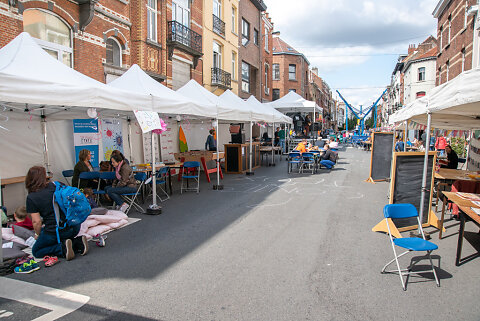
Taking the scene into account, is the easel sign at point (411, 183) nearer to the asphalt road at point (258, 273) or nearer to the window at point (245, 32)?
the asphalt road at point (258, 273)

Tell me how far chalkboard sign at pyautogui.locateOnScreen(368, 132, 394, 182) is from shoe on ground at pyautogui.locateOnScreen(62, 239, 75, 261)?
954cm

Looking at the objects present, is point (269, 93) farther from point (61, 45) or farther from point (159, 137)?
point (61, 45)

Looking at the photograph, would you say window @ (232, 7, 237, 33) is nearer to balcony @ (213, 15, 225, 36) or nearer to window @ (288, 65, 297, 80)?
balcony @ (213, 15, 225, 36)

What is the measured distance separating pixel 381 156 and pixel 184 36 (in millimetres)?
10616

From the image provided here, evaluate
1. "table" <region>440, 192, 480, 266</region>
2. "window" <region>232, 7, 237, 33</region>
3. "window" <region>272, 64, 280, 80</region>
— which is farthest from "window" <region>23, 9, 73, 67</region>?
"window" <region>272, 64, 280, 80</region>

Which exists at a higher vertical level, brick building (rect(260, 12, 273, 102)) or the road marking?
brick building (rect(260, 12, 273, 102))

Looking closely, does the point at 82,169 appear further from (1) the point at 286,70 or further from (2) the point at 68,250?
(1) the point at 286,70

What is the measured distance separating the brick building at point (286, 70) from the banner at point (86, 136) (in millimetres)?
34321

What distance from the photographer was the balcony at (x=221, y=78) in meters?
19.0

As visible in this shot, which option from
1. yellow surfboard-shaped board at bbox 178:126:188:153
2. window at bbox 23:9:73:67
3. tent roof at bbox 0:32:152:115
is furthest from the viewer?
yellow surfboard-shaped board at bbox 178:126:188:153

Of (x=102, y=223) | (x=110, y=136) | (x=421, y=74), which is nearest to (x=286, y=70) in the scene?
(x=421, y=74)

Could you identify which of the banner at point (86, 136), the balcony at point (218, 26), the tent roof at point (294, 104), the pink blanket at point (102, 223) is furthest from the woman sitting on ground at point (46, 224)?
the tent roof at point (294, 104)

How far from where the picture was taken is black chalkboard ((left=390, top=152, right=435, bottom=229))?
598 cm

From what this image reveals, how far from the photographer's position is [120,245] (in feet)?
17.0
